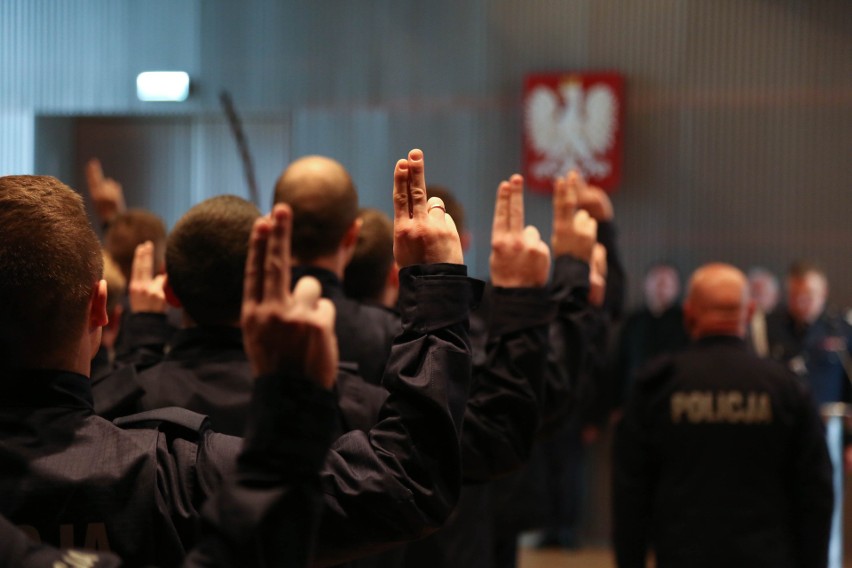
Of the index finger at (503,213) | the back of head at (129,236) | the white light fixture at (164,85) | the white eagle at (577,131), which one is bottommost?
the back of head at (129,236)

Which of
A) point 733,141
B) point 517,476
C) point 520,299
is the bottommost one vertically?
point 517,476

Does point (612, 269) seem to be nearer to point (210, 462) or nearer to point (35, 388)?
point (210, 462)

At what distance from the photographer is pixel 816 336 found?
6.91 m

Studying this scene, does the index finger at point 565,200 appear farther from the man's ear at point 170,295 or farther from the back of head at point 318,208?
the man's ear at point 170,295

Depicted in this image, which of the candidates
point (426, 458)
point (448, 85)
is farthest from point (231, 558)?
point (448, 85)

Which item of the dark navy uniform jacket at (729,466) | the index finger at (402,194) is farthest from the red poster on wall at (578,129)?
the index finger at (402,194)

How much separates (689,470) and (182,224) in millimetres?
2180

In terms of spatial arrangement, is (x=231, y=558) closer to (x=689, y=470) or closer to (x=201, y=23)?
(x=689, y=470)

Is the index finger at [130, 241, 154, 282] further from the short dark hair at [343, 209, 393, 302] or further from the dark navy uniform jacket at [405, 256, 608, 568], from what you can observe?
the dark navy uniform jacket at [405, 256, 608, 568]

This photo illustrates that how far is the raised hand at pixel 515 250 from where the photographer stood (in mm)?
2295

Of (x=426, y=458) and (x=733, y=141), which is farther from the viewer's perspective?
(x=733, y=141)

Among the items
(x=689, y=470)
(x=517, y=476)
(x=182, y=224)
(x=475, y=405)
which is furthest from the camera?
(x=517, y=476)

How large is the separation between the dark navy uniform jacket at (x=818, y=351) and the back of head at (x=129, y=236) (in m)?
4.43

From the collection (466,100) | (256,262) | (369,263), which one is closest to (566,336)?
(369,263)
